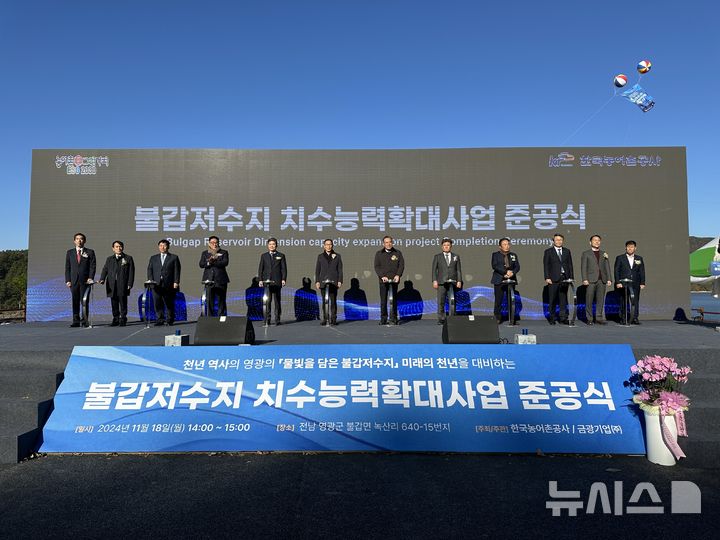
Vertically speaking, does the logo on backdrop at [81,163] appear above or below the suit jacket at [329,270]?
above

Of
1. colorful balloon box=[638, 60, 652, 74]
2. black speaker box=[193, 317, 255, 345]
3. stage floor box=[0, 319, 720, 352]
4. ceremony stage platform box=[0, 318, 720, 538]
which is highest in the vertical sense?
colorful balloon box=[638, 60, 652, 74]

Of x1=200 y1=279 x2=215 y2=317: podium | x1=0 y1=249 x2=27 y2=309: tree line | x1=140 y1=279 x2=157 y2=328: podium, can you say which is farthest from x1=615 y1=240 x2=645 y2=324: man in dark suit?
x1=0 y1=249 x2=27 y2=309: tree line

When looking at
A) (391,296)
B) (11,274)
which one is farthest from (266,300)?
(11,274)

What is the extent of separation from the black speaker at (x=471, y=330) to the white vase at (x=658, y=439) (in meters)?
1.24

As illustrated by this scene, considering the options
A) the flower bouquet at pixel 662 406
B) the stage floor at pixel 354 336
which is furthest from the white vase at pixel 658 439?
the stage floor at pixel 354 336

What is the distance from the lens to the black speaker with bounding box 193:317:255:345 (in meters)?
4.17

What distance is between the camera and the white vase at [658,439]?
115 inches

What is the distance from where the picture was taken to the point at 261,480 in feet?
8.72

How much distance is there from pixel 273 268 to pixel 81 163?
4401 mm

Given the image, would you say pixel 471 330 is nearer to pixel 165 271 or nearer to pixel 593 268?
pixel 593 268

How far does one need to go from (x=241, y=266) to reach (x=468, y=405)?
20.2 ft

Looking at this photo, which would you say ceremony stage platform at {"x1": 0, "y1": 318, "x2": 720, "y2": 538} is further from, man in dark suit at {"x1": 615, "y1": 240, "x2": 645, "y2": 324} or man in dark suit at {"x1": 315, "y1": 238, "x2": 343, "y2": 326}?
man in dark suit at {"x1": 315, "y1": 238, "x2": 343, "y2": 326}

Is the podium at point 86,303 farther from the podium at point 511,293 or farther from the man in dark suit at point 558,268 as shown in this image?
the man in dark suit at point 558,268

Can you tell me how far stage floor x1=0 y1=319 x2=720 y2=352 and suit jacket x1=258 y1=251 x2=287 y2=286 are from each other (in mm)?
687
